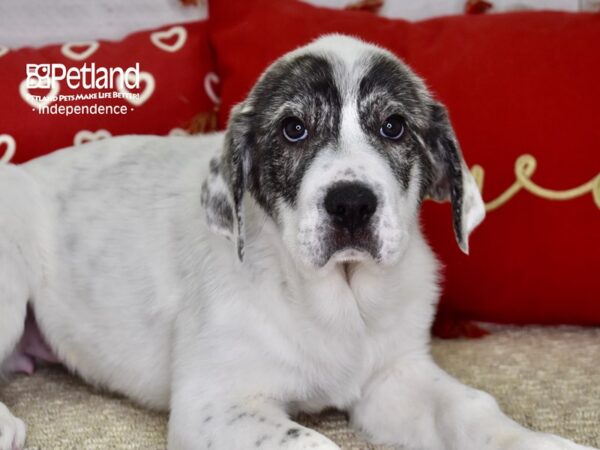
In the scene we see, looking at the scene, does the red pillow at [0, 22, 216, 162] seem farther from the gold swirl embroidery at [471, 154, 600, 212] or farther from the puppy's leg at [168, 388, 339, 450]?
the puppy's leg at [168, 388, 339, 450]

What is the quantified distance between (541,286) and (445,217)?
0.38m

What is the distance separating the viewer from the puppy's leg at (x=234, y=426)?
6.52ft

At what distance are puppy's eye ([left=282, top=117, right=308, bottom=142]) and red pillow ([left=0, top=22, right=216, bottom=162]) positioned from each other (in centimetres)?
112

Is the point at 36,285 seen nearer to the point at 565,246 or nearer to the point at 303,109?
the point at 303,109

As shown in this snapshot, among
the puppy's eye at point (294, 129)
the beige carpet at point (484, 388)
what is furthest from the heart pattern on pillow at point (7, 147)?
the puppy's eye at point (294, 129)

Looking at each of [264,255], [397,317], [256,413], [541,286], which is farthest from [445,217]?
[256,413]

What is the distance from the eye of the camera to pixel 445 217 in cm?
298

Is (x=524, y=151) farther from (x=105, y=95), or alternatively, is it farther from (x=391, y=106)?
(x=105, y=95)

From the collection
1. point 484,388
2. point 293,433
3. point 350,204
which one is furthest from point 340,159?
point 484,388

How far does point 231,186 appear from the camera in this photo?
2236 mm

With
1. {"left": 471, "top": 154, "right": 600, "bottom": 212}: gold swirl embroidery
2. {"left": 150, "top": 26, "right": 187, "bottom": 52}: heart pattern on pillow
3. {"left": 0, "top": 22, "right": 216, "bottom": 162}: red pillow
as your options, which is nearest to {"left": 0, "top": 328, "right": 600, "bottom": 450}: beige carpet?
{"left": 471, "top": 154, "right": 600, "bottom": 212}: gold swirl embroidery

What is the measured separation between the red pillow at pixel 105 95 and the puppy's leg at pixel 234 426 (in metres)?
1.35

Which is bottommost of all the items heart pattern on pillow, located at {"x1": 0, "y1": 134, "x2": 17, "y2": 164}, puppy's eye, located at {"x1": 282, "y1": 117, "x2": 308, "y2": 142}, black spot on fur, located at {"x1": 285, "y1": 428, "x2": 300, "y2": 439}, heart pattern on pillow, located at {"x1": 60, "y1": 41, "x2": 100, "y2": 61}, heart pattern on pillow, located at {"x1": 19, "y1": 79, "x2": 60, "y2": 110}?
black spot on fur, located at {"x1": 285, "y1": 428, "x2": 300, "y2": 439}

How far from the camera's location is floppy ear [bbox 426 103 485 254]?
2.32 meters
